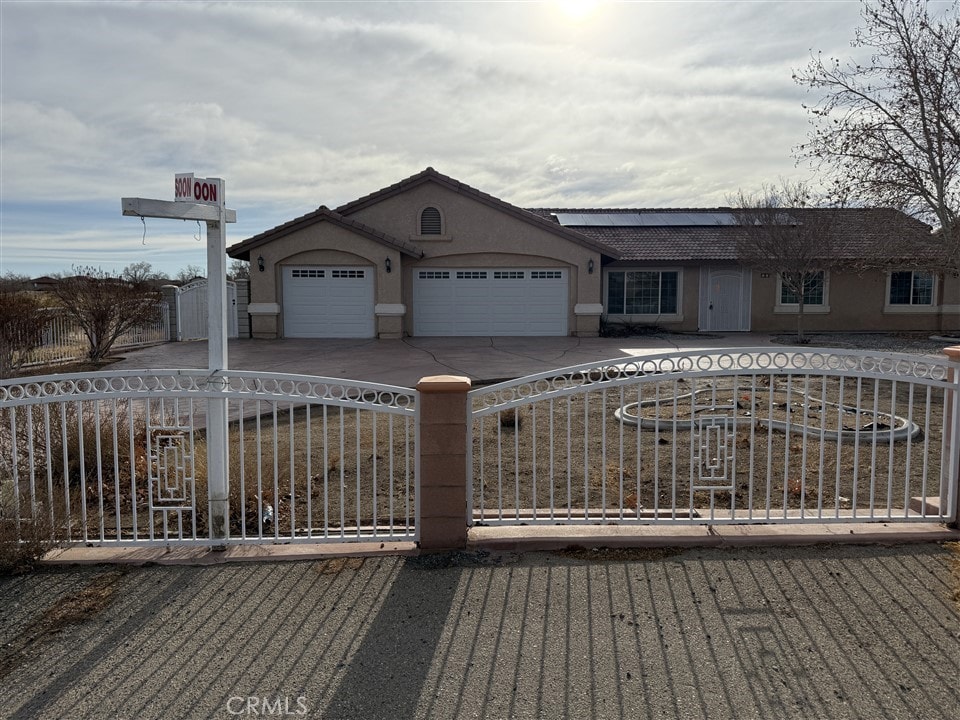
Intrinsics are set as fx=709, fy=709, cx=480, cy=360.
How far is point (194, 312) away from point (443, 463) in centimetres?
2022

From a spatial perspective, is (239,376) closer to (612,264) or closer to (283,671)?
(283,671)

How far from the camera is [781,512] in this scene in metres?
5.24

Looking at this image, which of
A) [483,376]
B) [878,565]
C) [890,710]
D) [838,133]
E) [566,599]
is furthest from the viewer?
[838,133]

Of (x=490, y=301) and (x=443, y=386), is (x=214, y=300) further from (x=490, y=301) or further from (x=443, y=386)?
(x=490, y=301)

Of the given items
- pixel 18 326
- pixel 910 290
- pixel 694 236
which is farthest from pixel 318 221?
pixel 910 290

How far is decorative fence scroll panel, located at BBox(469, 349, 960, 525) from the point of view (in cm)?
488

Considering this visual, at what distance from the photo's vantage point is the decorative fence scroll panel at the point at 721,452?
16.0ft

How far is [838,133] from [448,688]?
16818 millimetres

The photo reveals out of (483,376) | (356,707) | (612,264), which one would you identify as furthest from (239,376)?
(612,264)

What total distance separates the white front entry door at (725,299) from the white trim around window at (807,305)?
103 centimetres

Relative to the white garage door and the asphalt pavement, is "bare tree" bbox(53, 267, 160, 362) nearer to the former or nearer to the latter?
the white garage door

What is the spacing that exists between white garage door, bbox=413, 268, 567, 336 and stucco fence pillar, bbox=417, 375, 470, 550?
18066mm

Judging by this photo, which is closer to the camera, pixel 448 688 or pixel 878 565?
pixel 448 688

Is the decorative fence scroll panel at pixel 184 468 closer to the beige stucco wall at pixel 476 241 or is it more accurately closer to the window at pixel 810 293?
the beige stucco wall at pixel 476 241
